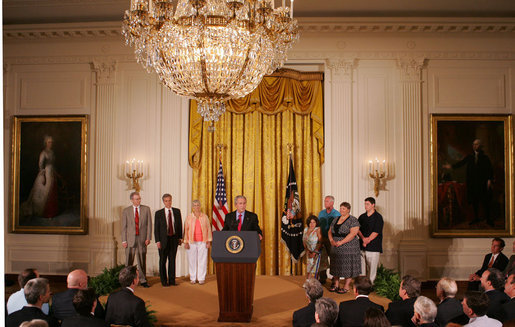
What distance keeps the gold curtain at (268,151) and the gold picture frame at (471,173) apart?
258 cm

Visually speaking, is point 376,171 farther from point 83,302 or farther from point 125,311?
point 83,302

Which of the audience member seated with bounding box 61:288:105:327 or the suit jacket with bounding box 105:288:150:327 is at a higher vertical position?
the audience member seated with bounding box 61:288:105:327

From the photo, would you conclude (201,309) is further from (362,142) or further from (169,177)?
(362,142)

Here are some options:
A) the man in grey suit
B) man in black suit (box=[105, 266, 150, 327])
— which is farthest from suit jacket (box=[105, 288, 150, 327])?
the man in grey suit

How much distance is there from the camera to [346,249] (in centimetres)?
802

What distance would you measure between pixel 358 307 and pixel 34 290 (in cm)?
289

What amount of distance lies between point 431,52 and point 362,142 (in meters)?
2.45

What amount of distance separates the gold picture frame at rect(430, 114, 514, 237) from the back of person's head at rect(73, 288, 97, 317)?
7998mm

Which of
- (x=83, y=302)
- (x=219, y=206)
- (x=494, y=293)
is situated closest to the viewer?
(x=83, y=302)

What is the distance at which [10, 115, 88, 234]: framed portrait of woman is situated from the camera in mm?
10375

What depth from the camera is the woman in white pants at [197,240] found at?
8.61m

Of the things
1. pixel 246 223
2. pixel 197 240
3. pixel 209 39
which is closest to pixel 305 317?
pixel 209 39

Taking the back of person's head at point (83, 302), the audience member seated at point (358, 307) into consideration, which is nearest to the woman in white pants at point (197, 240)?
the audience member seated at point (358, 307)

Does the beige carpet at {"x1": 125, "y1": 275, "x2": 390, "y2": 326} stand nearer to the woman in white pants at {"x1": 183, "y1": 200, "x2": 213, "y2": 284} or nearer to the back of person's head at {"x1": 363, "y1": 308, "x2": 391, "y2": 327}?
the woman in white pants at {"x1": 183, "y1": 200, "x2": 213, "y2": 284}
